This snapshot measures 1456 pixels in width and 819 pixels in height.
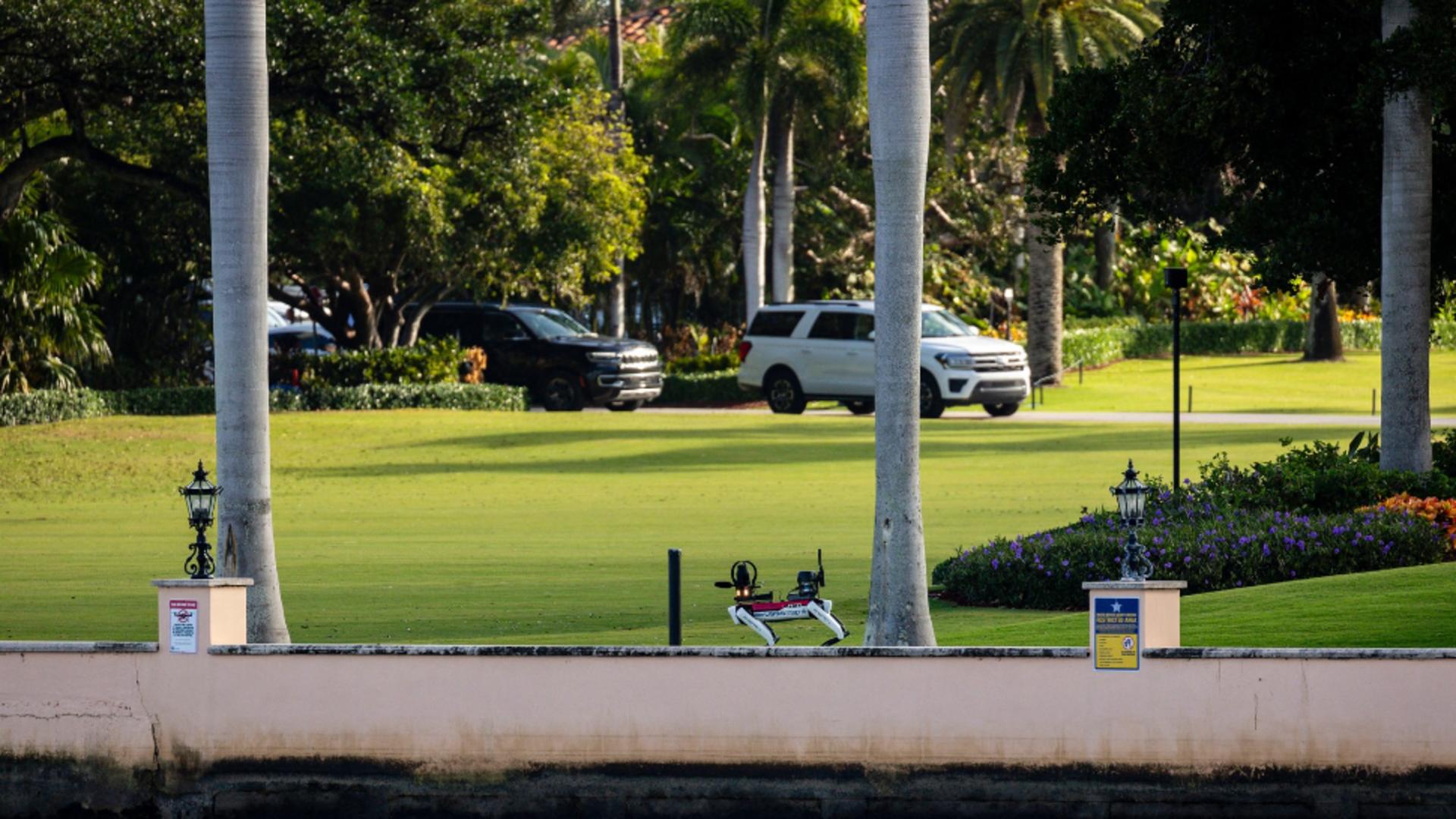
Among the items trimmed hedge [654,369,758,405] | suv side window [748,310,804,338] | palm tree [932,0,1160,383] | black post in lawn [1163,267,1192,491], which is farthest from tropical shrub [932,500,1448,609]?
trimmed hedge [654,369,758,405]

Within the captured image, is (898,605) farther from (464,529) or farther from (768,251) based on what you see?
(768,251)

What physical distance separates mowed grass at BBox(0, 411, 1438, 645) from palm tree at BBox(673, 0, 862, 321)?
9512 mm

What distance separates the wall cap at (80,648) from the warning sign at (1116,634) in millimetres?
5122

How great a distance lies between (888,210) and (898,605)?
7.85ft

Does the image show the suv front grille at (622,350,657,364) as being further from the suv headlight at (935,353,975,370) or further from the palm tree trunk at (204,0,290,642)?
the palm tree trunk at (204,0,290,642)

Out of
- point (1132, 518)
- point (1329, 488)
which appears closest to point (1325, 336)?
point (1329, 488)

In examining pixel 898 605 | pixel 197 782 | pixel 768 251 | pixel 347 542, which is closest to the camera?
pixel 197 782

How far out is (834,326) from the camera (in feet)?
120

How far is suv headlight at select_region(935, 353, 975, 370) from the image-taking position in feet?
114

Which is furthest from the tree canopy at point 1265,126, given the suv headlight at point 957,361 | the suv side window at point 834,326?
the suv side window at point 834,326

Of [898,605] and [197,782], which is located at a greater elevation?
[898,605]

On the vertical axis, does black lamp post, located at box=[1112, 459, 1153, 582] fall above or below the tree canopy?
below

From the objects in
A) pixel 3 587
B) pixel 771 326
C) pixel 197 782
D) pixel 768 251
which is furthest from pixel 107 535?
pixel 768 251

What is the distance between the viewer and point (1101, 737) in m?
10.4
